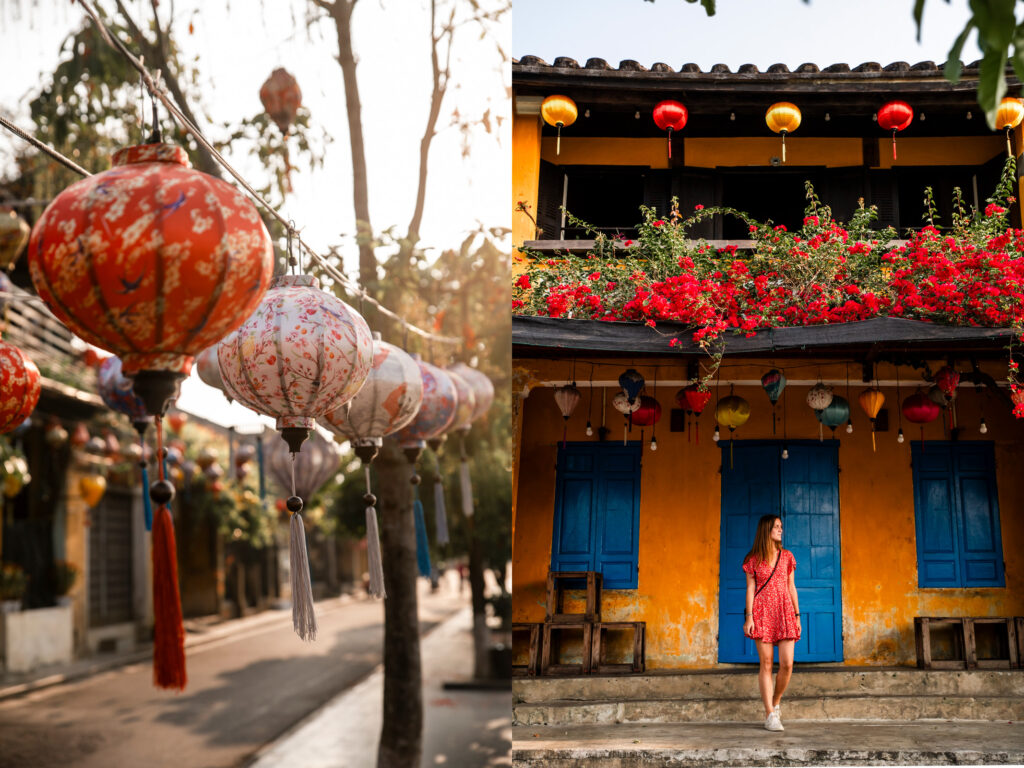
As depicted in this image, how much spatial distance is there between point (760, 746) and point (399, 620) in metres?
2.38

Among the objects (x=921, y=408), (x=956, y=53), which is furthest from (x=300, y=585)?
(x=921, y=408)

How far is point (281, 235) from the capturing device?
155 inches

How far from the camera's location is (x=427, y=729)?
430 cm

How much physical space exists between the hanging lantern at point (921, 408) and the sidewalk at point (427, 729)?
10.6 feet

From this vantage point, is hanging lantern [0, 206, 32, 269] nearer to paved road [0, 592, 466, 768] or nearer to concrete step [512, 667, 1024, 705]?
paved road [0, 592, 466, 768]

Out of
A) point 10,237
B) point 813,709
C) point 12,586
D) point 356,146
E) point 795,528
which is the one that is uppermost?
point 356,146

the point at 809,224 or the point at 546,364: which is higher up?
the point at 809,224

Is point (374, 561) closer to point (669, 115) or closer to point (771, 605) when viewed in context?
point (771, 605)

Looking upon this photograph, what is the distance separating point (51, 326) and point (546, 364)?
10.8ft

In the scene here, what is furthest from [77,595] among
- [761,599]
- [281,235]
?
[761,599]

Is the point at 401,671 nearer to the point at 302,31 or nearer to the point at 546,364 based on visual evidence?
the point at 546,364

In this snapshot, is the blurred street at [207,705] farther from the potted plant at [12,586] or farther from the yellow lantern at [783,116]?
the yellow lantern at [783,116]

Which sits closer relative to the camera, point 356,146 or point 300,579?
point 300,579

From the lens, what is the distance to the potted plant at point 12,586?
8.04 meters
